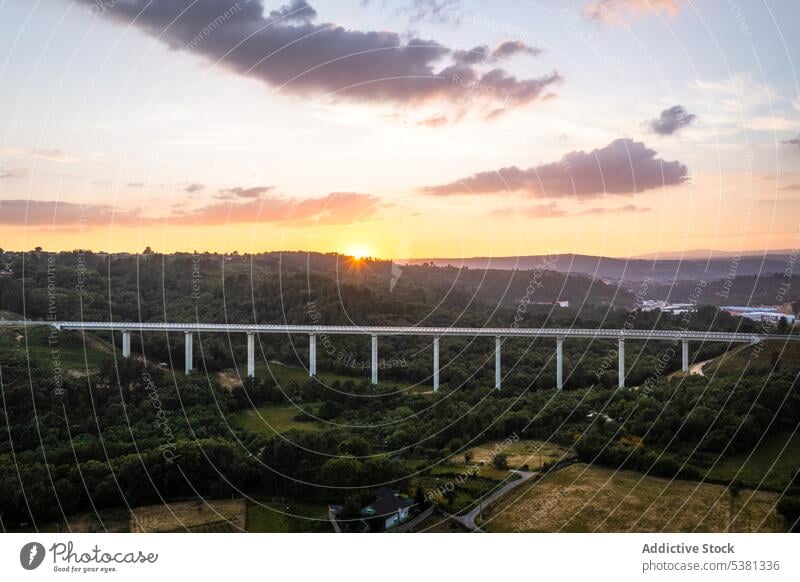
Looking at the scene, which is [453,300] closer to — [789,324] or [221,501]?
[789,324]

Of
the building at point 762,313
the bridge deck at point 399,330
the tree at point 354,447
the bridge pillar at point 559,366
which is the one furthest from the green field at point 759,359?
the tree at point 354,447

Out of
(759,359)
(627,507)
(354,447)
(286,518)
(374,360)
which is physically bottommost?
(286,518)

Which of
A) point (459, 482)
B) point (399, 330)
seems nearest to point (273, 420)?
point (459, 482)

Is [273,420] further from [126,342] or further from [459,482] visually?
[126,342]

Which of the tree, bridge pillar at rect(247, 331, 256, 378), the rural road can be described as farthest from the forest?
the rural road

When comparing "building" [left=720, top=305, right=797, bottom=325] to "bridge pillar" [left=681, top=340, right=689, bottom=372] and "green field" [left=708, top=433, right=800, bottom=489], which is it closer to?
"bridge pillar" [left=681, top=340, right=689, bottom=372]

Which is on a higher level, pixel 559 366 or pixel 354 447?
pixel 559 366
